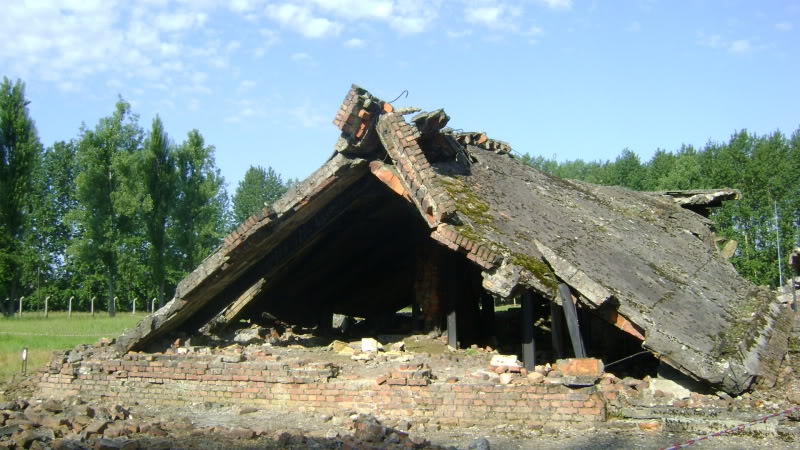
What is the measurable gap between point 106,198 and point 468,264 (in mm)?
30088

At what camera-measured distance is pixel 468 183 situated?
10844 millimetres

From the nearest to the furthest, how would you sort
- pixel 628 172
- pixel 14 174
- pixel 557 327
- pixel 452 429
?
pixel 452 429 < pixel 557 327 < pixel 14 174 < pixel 628 172

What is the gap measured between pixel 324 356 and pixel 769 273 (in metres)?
32.1

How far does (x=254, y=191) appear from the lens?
79500 millimetres

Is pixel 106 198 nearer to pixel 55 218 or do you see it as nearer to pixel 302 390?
pixel 55 218

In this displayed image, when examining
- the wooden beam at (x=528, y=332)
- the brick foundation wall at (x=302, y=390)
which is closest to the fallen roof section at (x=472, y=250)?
the wooden beam at (x=528, y=332)

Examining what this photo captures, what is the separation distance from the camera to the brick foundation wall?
7.72 metres

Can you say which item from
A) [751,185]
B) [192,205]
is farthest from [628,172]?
[192,205]

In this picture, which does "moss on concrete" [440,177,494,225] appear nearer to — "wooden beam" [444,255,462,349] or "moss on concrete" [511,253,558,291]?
"moss on concrete" [511,253,558,291]

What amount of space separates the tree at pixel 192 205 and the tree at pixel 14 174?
25.4 ft

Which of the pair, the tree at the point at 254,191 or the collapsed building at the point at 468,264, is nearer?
the collapsed building at the point at 468,264

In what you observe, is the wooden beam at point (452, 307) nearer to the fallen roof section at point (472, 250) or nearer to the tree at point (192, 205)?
the fallen roof section at point (472, 250)

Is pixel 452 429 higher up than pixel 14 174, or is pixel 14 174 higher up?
pixel 14 174

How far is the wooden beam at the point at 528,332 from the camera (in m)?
9.03
